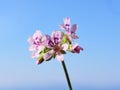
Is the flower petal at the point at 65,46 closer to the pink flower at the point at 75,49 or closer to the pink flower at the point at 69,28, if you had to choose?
the pink flower at the point at 75,49

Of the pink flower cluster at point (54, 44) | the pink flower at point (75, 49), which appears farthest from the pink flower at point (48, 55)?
the pink flower at point (75, 49)

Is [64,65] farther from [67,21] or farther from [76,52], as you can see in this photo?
[67,21]

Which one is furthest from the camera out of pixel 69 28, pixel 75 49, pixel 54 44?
pixel 69 28

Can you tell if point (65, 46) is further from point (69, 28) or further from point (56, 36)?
point (69, 28)

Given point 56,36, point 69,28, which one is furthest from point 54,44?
point 69,28

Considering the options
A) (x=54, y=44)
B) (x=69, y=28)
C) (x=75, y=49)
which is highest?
(x=69, y=28)

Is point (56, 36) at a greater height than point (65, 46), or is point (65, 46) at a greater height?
point (56, 36)

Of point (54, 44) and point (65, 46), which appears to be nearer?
point (65, 46)

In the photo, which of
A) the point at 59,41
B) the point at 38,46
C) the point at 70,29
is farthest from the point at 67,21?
the point at 38,46

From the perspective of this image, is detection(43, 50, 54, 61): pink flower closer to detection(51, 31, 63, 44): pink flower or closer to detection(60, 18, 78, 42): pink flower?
detection(51, 31, 63, 44): pink flower
